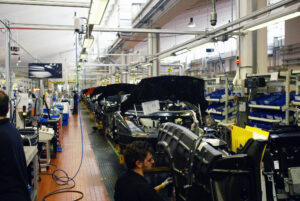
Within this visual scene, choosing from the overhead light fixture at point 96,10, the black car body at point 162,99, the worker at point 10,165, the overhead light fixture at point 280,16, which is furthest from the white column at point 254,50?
the worker at point 10,165

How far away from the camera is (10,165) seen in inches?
84.4

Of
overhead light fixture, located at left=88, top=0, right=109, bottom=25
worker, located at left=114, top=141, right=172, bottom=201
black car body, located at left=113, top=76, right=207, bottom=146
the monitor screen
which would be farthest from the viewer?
the monitor screen

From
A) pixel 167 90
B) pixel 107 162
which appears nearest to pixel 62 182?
pixel 107 162

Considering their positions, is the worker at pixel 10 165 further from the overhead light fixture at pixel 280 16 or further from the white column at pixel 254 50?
the white column at pixel 254 50

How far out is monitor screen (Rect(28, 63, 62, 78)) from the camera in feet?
38.0

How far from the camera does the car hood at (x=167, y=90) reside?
4625 mm

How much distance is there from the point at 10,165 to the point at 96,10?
117 inches

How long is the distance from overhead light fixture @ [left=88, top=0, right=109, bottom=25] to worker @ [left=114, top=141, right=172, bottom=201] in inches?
101

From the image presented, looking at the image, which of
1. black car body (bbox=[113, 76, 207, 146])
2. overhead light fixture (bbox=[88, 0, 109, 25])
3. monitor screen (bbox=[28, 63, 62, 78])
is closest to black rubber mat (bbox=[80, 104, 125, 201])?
black car body (bbox=[113, 76, 207, 146])

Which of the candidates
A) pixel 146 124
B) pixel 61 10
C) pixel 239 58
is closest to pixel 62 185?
pixel 146 124

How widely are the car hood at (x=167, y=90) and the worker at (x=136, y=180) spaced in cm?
242

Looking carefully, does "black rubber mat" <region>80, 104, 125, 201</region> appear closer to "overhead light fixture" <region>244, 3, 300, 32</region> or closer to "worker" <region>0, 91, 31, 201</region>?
"worker" <region>0, 91, 31, 201</region>

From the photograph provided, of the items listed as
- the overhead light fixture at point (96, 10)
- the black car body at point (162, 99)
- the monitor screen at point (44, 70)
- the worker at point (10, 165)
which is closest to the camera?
the worker at point (10, 165)

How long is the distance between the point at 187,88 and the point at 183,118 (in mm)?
642
